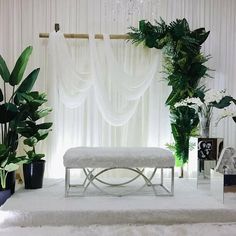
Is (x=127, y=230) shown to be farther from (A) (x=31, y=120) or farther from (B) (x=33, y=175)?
(A) (x=31, y=120)

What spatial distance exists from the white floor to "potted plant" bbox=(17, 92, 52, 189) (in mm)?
443

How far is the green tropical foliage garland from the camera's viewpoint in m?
3.79

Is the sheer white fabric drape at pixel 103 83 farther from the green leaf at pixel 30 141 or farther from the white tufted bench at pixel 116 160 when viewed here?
the white tufted bench at pixel 116 160

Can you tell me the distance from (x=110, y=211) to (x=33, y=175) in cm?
109

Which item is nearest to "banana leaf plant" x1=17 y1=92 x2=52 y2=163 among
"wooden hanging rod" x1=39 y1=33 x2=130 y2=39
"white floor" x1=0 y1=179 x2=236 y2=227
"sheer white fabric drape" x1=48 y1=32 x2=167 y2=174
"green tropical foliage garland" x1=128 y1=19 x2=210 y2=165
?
"sheer white fabric drape" x1=48 y1=32 x2=167 y2=174

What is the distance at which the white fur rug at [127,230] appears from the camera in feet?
7.86

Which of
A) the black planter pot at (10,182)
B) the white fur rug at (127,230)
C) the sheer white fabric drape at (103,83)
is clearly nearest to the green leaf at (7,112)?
the black planter pot at (10,182)

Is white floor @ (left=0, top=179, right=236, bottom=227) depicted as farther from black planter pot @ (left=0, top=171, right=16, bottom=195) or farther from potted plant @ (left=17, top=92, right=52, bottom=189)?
potted plant @ (left=17, top=92, right=52, bottom=189)

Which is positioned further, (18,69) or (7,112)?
(18,69)

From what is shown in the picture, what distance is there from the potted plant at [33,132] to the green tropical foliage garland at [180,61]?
144 cm

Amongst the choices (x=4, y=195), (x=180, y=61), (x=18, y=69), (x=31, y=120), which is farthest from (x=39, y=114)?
(x=180, y=61)

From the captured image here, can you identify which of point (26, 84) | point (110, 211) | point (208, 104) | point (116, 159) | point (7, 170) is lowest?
point (110, 211)

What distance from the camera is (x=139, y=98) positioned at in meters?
3.88

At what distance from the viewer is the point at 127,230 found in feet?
8.04
